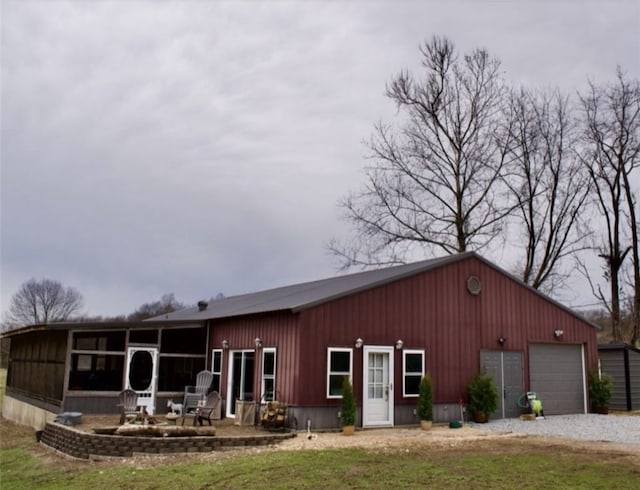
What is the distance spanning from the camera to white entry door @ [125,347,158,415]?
16.2 metres

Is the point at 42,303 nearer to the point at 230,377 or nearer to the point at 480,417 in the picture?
the point at 230,377

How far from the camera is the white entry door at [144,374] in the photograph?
16172mm

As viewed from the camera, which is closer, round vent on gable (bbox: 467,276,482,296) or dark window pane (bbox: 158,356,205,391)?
round vent on gable (bbox: 467,276,482,296)

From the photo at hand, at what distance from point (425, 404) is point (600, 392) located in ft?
21.9

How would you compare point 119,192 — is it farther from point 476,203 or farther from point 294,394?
point 476,203

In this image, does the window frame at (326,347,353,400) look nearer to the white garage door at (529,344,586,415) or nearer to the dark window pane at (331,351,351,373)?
the dark window pane at (331,351,351,373)

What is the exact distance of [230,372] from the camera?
16.5 meters

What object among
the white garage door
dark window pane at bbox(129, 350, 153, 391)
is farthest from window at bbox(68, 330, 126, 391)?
the white garage door

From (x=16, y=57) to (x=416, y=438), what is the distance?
1105 centimetres


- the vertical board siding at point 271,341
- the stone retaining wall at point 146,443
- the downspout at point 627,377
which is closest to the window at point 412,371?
the vertical board siding at point 271,341

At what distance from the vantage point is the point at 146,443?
36.1ft

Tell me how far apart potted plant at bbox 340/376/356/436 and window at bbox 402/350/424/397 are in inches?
76.8

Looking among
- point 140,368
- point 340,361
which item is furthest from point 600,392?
point 140,368

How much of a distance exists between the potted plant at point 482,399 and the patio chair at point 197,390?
6758 millimetres
